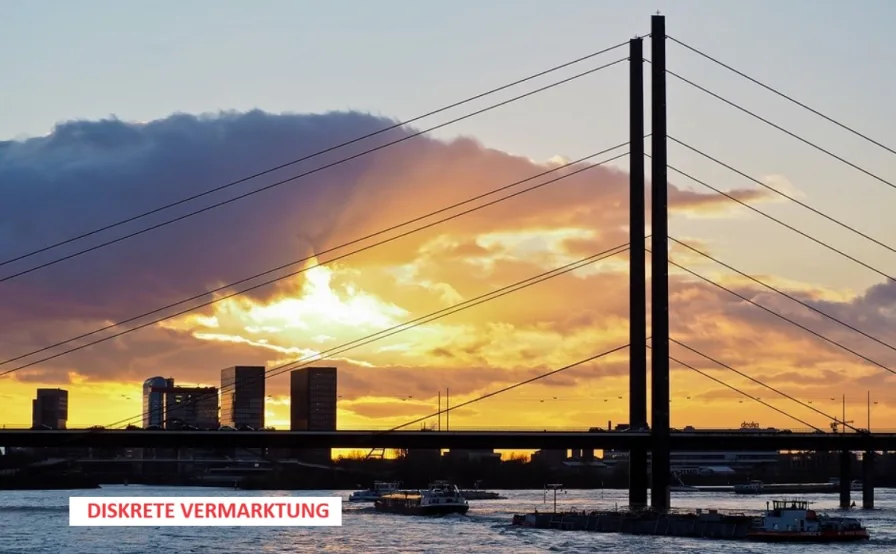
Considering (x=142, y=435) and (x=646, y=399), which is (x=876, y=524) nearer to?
(x=646, y=399)

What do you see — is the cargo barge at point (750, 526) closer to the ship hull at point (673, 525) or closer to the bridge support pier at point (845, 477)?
the ship hull at point (673, 525)

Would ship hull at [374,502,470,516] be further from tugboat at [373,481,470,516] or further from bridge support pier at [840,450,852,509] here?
bridge support pier at [840,450,852,509]

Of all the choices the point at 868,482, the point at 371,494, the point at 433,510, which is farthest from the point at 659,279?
the point at 371,494

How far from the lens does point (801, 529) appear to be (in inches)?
3593

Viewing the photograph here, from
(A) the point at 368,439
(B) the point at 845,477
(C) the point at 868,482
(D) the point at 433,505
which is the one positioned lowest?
(D) the point at 433,505

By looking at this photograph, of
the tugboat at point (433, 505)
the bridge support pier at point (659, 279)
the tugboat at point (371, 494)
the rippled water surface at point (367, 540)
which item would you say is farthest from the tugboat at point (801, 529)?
the tugboat at point (371, 494)

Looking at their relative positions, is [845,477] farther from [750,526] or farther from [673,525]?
[673,525]

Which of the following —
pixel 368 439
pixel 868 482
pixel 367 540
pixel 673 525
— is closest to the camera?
pixel 367 540

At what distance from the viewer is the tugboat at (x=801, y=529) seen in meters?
90.4

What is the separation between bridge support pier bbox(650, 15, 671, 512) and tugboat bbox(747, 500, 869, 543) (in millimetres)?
6574

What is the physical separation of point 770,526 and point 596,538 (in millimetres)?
10471

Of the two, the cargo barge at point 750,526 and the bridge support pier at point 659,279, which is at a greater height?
the bridge support pier at point 659,279

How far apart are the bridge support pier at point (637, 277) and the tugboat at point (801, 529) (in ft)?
37.4

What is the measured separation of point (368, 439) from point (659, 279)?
27.6m
